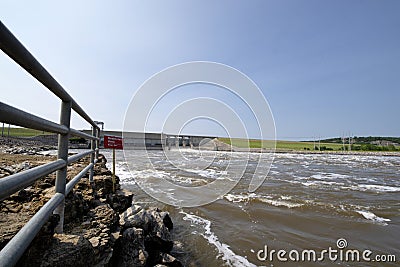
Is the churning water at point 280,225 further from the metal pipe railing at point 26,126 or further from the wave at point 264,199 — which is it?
the metal pipe railing at point 26,126

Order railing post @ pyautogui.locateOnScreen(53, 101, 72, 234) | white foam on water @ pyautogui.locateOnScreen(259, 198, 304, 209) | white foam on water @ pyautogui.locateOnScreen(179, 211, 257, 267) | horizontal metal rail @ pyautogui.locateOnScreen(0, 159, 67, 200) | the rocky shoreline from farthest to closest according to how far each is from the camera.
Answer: white foam on water @ pyautogui.locateOnScreen(259, 198, 304, 209), white foam on water @ pyautogui.locateOnScreen(179, 211, 257, 267), railing post @ pyautogui.locateOnScreen(53, 101, 72, 234), the rocky shoreline, horizontal metal rail @ pyautogui.locateOnScreen(0, 159, 67, 200)

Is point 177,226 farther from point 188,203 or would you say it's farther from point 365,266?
point 365,266

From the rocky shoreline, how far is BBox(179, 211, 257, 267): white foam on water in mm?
597

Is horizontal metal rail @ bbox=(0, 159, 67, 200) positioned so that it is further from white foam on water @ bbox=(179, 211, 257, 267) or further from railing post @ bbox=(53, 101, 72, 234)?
white foam on water @ bbox=(179, 211, 257, 267)

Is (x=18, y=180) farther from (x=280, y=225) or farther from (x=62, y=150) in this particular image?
(x=280, y=225)

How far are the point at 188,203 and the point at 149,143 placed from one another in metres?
40.2

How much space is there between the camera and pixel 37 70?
110cm

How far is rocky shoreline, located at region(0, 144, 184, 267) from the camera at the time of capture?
147cm

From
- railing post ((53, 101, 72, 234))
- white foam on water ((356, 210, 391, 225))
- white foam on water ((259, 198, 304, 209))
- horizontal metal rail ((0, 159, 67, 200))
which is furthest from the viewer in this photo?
white foam on water ((259, 198, 304, 209))

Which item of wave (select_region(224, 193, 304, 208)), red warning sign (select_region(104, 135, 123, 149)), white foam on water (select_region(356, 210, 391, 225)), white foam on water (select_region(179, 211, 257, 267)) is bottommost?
white foam on water (select_region(179, 211, 257, 267))

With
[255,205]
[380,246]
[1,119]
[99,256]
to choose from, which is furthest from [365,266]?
[1,119]

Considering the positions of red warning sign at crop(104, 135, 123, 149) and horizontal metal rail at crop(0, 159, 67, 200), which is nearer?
horizontal metal rail at crop(0, 159, 67, 200)

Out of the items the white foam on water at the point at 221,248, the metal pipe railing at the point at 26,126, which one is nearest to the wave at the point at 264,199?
the white foam on water at the point at 221,248

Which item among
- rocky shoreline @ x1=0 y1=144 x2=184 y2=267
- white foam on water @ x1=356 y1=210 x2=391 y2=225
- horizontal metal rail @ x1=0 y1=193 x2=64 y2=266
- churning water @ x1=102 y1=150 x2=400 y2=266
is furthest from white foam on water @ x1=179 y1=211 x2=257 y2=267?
white foam on water @ x1=356 y1=210 x2=391 y2=225
